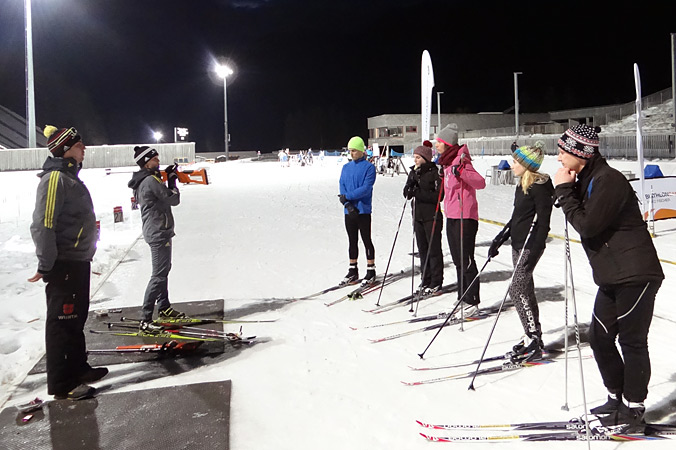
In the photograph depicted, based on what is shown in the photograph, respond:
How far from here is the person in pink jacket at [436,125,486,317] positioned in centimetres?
596

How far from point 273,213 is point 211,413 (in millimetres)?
11663

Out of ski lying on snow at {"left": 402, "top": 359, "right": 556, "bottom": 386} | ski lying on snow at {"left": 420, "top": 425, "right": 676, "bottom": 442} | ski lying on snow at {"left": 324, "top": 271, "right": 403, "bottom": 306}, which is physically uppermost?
ski lying on snow at {"left": 324, "top": 271, "right": 403, "bottom": 306}

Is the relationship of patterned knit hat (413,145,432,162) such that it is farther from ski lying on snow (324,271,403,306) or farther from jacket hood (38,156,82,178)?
jacket hood (38,156,82,178)

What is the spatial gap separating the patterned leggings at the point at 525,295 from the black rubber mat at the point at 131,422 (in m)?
2.52

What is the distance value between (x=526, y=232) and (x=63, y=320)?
3.79m

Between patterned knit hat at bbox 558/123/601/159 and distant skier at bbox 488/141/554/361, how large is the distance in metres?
1.03

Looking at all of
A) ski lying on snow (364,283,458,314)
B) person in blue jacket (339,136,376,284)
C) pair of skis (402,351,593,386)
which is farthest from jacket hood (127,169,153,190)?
pair of skis (402,351,593,386)

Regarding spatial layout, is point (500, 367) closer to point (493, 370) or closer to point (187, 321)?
point (493, 370)

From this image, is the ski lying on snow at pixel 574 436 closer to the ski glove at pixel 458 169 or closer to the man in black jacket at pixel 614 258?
the man in black jacket at pixel 614 258

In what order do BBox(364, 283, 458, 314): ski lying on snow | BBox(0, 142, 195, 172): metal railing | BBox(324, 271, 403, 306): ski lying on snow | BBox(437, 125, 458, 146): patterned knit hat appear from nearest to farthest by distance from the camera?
1. BBox(437, 125, 458, 146): patterned knit hat
2. BBox(364, 283, 458, 314): ski lying on snow
3. BBox(324, 271, 403, 306): ski lying on snow
4. BBox(0, 142, 195, 172): metal railing

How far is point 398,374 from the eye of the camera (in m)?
4.54

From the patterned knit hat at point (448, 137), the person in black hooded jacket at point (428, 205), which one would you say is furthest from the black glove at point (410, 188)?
the patterned knit hat at point (448, 137)

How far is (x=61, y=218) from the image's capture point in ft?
13.8

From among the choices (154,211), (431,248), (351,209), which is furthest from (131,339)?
(431,248)
